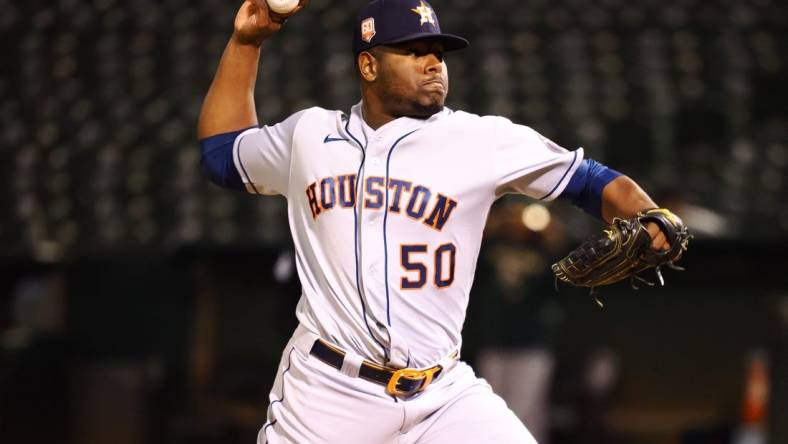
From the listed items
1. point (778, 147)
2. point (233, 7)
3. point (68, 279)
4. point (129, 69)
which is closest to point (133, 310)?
point (68, 279)

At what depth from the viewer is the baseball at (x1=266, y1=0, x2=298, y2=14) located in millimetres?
2529

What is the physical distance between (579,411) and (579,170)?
120 inches

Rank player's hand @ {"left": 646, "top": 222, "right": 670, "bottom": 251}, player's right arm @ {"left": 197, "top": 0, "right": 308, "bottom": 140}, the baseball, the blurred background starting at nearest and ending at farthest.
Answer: player's hand @ {"left": 646, "top": 222, "right": 670, "bottom": 251} < the baseball < player's right arm @ {"left": 197, "top": 0, "right": 308, "bottom": 140} < the blurred background

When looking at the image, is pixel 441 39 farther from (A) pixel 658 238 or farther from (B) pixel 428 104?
(A) pixel 658 238

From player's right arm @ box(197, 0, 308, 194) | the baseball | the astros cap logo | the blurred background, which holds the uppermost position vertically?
the baseball

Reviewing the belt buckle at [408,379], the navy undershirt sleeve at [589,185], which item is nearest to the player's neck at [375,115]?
the navy undershirt sleeve at [589,185]

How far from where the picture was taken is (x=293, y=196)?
2443mm

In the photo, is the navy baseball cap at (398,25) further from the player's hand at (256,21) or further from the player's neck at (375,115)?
the player's hand at (256,21)

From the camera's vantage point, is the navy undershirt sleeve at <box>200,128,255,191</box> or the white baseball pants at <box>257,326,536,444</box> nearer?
the white baseball pants at <box>257,326,536,444</box>

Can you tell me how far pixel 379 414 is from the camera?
7.37 ft

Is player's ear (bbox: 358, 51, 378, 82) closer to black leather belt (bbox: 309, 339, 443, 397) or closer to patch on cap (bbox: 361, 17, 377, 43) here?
patch on cap (bbox: 361, 17, 377, 43)

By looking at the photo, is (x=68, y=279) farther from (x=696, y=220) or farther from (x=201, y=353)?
(x=696, y=220)

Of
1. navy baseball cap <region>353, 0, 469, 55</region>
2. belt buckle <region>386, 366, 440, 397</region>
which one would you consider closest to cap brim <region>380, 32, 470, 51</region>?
navy baseball cap <region>353, 0, 469, 55</region>

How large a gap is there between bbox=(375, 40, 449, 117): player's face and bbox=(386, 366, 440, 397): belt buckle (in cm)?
57
